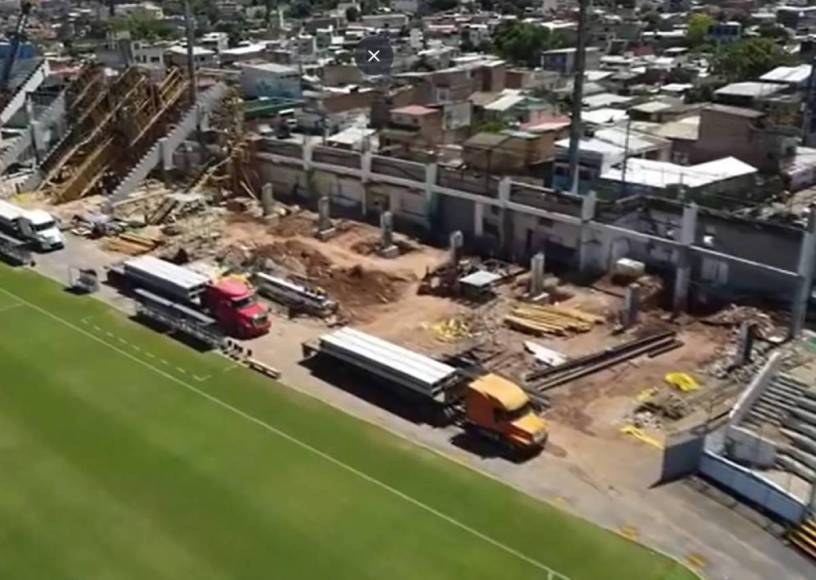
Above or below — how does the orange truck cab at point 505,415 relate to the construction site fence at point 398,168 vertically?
below

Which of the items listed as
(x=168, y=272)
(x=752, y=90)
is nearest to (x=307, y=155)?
(x=168, y=272)

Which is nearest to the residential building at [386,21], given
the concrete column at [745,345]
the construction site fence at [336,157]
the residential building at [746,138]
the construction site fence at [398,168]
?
the residential building at [746,138]

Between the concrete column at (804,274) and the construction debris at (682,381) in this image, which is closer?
the construction debris at (682,381)

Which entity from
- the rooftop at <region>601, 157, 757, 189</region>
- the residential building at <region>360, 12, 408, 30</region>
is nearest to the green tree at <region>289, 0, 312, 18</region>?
the residential building at <region>360, 12, 408, 30</region>

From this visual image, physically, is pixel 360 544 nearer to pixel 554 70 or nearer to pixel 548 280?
pixel 548 280

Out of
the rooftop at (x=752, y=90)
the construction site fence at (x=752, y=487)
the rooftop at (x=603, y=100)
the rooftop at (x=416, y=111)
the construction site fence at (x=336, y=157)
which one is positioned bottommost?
the construction site fence at (x=752, y=487)

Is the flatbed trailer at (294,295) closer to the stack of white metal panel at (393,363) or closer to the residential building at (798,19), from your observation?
the stack of white metal panel at (393,363)

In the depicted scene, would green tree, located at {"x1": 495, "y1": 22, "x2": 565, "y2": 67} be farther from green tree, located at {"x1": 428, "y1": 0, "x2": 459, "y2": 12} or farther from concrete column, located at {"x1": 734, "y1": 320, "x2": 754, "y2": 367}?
concrete column, located at {"x1": 734, "y1": 320, "x2": 754, "y2": 367}
